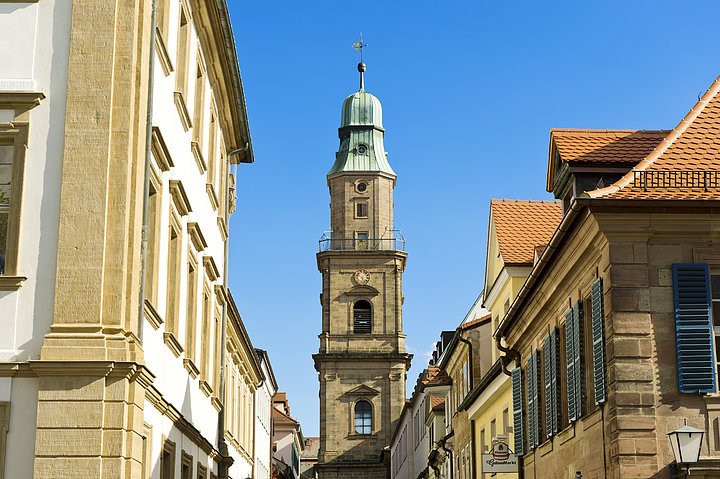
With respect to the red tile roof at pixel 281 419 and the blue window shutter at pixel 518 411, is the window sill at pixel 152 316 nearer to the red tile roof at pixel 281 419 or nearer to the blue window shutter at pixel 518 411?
the blue window shutter at pixel 518 411

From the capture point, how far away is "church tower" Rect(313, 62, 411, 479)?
297 ft

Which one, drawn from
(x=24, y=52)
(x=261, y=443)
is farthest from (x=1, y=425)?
(x=261, y=443)

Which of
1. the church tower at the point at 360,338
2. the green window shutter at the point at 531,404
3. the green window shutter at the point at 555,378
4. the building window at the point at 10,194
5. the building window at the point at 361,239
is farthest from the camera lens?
the building window at the point at 361,239

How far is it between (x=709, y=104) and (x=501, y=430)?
1417 cm

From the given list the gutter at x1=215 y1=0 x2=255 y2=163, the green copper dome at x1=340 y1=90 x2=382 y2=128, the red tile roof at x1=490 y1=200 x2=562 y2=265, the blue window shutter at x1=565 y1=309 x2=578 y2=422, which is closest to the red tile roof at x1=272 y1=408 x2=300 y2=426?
the green copper dome at x1=340 y1=90 x2=382 y2=128

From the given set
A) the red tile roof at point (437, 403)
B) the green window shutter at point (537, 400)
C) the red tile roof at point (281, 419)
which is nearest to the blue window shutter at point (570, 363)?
the green window shutter at point (537, 400)

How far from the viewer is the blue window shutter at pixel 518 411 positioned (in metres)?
25.5

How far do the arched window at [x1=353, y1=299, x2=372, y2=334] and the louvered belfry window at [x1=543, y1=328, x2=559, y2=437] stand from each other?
6954 cm

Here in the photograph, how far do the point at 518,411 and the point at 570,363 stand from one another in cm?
666

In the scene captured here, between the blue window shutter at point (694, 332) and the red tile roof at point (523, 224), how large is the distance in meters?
12.9

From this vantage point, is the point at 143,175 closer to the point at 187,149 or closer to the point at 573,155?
the point at 187,149

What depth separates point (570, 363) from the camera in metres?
19.5

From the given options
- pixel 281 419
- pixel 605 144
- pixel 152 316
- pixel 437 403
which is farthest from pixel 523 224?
pixel 281 419

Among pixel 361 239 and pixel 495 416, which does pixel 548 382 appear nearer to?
pixel 495 416
